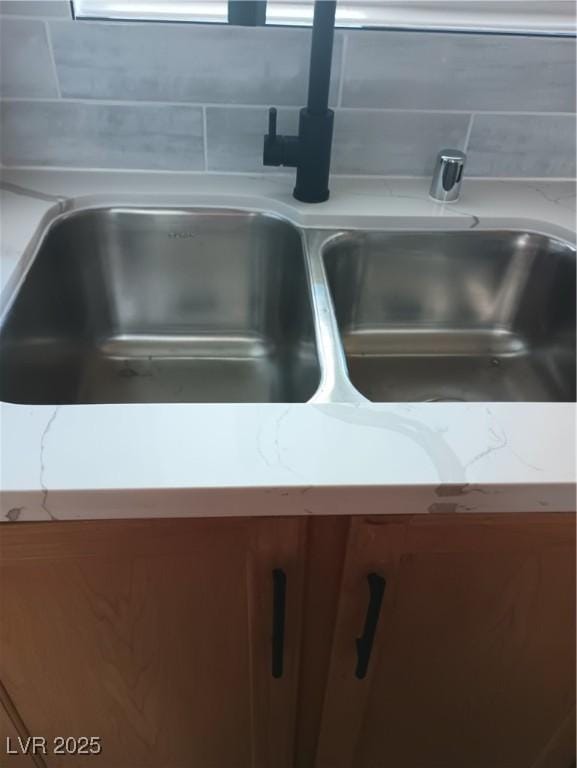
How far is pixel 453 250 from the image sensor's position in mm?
1005

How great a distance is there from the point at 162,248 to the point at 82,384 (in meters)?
0.28

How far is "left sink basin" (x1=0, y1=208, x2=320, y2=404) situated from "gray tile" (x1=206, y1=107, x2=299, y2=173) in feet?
0.40

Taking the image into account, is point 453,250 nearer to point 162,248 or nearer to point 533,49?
point 533,49

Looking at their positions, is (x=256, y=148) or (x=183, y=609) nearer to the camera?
(x=183, y=609)

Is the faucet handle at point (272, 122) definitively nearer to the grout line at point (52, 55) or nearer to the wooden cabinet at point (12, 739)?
the grout line at point (52, 55)

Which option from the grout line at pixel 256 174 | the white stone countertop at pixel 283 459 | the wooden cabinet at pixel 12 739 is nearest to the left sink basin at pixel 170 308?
the grout line at pixel 256 174

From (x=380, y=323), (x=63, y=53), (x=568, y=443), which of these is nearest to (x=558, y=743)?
(x=568, y=443)

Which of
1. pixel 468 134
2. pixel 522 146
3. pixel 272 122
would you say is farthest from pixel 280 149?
pixel 522 146

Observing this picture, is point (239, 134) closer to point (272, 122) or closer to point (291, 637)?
point (272, 122)

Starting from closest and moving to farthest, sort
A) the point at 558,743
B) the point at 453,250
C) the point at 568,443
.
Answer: the point at 568,443 → the point at 558,743 → the point at 453,250

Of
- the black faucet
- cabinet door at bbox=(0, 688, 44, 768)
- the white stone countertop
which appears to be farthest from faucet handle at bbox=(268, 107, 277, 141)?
cabinet door at bbox=(0, 688, 44, 768)

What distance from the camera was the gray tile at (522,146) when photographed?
1.03 metres

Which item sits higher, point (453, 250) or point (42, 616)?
point (453, 250)

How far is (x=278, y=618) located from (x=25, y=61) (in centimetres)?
94
